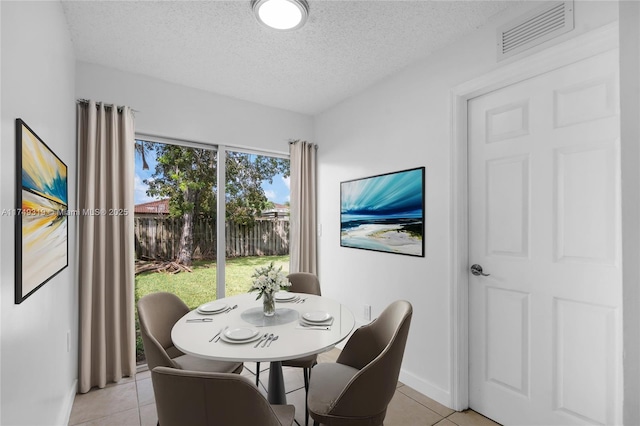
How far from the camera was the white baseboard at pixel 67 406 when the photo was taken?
2.00 metres

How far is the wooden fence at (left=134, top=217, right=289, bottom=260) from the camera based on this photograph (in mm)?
3027

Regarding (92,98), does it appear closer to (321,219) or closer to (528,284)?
(321,219)

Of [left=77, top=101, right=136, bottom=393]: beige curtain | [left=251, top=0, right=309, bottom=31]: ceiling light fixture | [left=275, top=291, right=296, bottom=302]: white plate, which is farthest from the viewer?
[left=77, top=101, right=136, bottom=393]: beige curtain

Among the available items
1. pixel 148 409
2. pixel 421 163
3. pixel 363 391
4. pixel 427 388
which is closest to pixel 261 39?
pixel 421 163

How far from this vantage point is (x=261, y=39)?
7.47ft

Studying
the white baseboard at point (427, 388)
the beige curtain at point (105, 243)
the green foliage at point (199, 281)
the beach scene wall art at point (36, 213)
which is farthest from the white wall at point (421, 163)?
the beach scene wall art at point (36, 213)

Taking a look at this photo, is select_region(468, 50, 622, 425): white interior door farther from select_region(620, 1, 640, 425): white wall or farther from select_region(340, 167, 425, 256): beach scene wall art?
select_region(620, 1, 640, 425): white wall

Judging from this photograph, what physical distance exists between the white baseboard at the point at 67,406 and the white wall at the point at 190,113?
2.12 m

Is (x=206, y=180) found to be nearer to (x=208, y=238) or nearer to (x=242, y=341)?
(x=208, y=238)

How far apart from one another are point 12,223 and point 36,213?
254 mm

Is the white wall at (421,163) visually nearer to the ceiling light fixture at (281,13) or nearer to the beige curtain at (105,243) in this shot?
the ceiling light fixture at (281,13)

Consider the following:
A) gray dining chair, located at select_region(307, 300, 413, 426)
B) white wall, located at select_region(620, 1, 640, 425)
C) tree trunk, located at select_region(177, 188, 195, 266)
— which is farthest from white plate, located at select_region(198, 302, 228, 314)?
white wall, located at select_region(620, 1, 640, 425)

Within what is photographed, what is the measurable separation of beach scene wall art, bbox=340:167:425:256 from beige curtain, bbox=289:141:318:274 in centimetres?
47

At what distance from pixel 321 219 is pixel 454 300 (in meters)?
1.85
